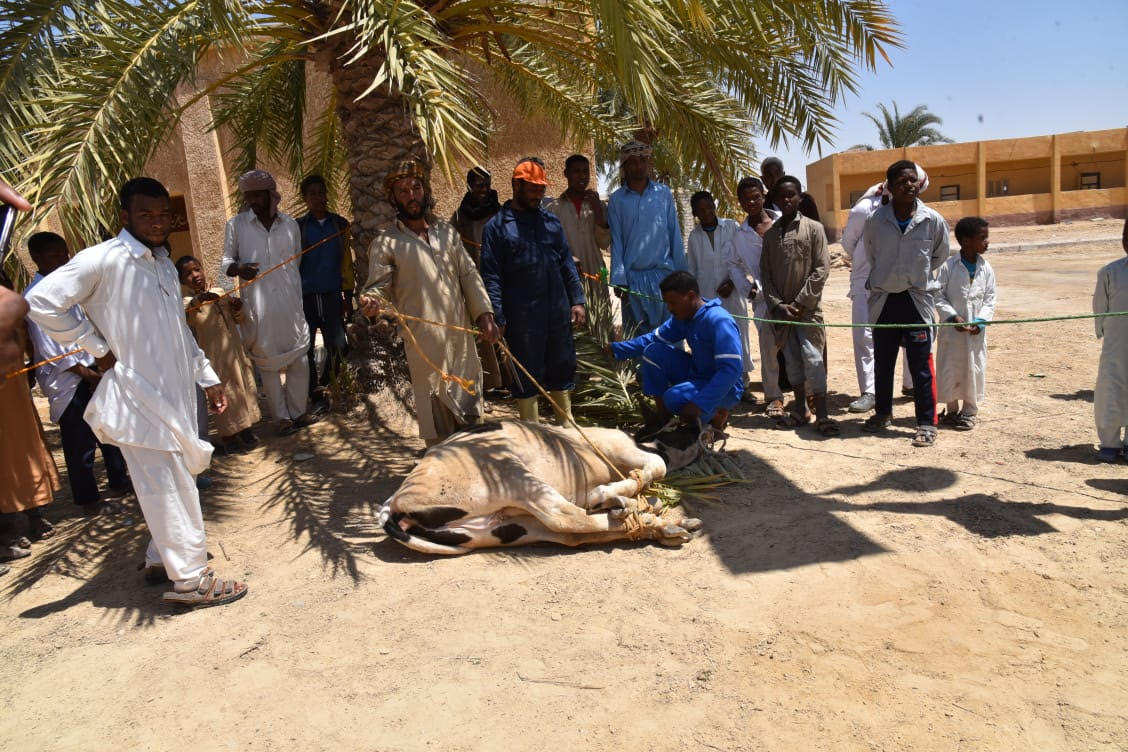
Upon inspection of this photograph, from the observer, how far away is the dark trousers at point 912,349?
222 inches

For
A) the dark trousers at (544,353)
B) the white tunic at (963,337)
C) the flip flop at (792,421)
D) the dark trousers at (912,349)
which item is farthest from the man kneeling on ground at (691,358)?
the white tunic at (963,337)

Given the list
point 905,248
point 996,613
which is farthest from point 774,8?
point 996,613

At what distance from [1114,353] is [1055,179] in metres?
28.6

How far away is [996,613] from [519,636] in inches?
76.9

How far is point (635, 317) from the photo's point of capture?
6.39m

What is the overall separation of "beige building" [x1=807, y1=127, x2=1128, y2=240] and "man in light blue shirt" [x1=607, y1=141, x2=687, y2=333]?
23.7 m

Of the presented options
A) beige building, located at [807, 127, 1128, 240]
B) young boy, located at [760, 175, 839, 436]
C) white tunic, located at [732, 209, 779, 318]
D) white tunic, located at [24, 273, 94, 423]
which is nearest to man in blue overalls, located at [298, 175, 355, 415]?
white tunic, located at [24, 273, 94, 423]

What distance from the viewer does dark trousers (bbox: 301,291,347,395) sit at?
6609mm

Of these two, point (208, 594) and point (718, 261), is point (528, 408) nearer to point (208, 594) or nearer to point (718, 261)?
point (208, 594)

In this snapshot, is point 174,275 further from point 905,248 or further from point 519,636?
point 905,248

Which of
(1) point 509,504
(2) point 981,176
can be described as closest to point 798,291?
(1) point 509,504

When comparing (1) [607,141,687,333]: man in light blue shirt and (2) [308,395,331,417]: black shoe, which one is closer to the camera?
(1) [607,141,687,333]: man in light blue shirt

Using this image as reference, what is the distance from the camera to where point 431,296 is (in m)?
4.87

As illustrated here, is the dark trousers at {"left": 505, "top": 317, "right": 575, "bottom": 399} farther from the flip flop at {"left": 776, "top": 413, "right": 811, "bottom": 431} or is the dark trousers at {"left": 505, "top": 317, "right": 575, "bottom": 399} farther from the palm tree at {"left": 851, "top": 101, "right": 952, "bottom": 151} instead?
the palm tree at {"left": 851, "top": 101, "right": 952, "bottom": 151}
